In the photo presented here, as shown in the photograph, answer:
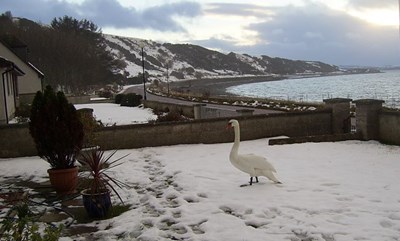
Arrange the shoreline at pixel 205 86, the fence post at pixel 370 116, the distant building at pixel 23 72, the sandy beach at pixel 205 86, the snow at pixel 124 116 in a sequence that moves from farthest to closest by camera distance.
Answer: the sandy beach at pixel 205 86 → the shoreline at pixel 205 86 → the distant building at pixel 23 72 → the snow at pixel 124 116 → the fence post at pixel 370 116

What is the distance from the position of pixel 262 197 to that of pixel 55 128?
4604mm

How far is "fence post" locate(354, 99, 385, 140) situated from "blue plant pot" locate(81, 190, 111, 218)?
9892 millimetres

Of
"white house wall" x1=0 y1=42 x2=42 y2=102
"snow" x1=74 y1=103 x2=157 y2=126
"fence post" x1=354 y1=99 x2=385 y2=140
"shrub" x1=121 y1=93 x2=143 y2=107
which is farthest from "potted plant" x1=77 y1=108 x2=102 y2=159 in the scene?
"shrub" x1=121 y1=93 x2=143 y2=107

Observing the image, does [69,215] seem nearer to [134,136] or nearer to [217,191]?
[217,191]

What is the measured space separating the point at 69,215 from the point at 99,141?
274 inches

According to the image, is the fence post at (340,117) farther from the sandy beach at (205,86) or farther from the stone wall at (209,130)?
the sandy beach at (205,86)

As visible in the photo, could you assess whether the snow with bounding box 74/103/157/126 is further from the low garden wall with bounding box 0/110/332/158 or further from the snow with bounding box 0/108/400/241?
the snow with bounding box 0/108/400/241

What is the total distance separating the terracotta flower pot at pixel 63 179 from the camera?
9.28m

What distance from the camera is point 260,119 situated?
1622cm

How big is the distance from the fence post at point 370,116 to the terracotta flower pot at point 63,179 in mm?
9681

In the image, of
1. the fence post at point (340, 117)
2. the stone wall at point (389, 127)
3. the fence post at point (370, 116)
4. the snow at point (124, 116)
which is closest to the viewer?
the stone wall at point (389, 127)

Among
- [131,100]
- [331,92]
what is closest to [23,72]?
[131,100]

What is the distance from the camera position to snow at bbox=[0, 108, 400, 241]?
6.48 meters

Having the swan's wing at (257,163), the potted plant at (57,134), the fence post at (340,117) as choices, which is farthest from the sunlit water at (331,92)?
the potted plant at (57,134)
